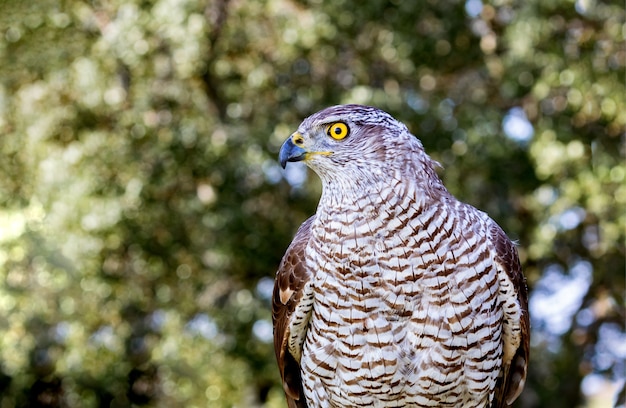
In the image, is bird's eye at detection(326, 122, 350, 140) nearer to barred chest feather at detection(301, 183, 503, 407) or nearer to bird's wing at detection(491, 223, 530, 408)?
barred chest feather at detection(301, 183, 503, 407)

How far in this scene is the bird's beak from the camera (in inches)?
132

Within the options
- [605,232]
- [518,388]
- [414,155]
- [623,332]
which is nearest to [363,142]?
[414,155]

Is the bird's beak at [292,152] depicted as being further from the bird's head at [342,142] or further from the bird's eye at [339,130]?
the bird's eye at [339,130]

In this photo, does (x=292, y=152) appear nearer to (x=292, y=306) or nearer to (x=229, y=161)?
(x=292, y=306)

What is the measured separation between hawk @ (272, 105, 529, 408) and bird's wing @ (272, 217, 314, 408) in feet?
0.04

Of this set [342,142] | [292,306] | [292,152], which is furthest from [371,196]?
[292,306]

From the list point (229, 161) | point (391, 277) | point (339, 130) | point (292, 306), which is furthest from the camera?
point (229, 161)

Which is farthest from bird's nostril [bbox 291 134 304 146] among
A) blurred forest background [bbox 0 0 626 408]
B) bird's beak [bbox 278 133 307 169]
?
blurred forest background [bbox 0 0 626 408]

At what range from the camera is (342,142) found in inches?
131

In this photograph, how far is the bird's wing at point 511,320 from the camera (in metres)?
3.43

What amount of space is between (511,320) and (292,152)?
1.12m

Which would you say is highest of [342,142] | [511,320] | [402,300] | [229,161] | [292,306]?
[342,142]

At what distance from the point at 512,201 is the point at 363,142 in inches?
262

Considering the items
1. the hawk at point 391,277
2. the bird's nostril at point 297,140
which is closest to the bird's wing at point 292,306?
the hawk at point 391,277
